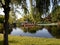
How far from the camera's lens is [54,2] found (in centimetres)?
795

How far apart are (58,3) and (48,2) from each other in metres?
0.45

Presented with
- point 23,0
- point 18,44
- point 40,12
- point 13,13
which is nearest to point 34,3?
point 40,12

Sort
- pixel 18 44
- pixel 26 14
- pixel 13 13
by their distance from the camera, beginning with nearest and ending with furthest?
pixel 26 14 < pixel 13 13 < pixel 18 44

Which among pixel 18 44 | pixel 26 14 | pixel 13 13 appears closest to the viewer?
pixel 26 14

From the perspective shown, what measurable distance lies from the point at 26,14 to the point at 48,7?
1.42 m

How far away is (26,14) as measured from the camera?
8.95 meters

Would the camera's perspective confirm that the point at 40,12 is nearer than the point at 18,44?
Yes

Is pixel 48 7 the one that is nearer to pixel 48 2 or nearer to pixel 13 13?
pixel 48 2

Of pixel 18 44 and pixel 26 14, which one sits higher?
pixel 26 14

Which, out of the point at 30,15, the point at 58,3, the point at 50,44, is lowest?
the point at 50,44

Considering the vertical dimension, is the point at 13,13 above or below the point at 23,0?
below

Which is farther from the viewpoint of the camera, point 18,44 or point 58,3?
point 18,44

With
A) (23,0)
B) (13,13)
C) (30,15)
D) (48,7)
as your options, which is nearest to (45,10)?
(48,7)

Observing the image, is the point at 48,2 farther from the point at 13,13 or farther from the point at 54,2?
the point at 13,13
